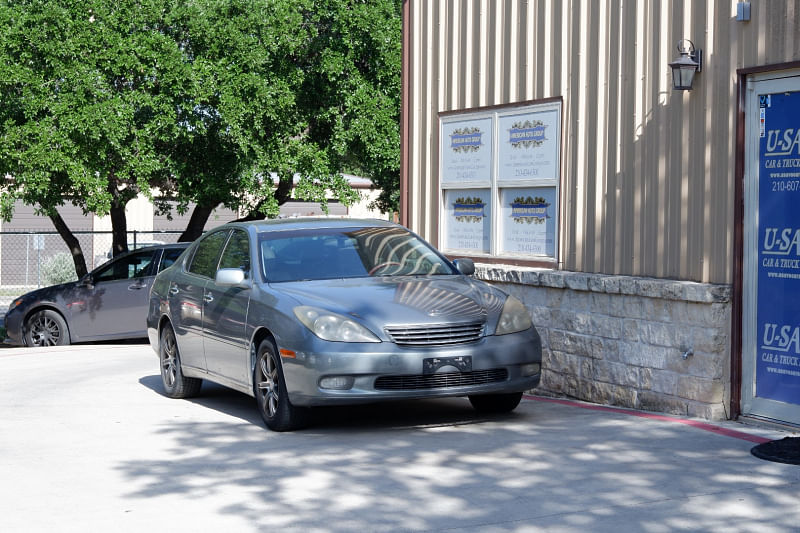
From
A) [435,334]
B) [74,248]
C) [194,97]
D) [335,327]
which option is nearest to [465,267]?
[435,334]

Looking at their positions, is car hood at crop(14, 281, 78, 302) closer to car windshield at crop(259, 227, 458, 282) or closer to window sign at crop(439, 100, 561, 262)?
window sign at crop(439, 100, 561, 262)

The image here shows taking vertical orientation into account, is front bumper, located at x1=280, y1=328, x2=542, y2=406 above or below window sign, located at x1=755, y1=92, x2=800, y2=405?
below

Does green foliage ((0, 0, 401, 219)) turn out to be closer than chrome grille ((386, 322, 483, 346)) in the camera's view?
No

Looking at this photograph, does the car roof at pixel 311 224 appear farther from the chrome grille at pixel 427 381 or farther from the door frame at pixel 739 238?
the door frame at pixel 739 238

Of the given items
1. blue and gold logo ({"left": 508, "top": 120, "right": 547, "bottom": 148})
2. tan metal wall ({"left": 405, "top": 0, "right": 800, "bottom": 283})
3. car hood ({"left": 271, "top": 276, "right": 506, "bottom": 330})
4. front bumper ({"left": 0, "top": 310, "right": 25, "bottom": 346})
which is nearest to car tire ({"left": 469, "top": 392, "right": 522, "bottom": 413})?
car hood ({"left": 271, "top": 276, "right": 506, "bottom": 330})

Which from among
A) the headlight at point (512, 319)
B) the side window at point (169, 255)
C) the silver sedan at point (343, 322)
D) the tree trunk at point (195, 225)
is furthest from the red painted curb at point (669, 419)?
the tree trunk at point (195, 225)

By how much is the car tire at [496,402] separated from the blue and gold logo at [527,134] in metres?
3.14

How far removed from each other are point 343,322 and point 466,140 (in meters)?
4.86

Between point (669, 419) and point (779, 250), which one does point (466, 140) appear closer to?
point (669, 419)

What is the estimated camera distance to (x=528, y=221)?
1184cm

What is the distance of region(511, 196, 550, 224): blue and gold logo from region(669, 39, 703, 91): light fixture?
2.46 meters

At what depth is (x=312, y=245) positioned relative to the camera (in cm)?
991

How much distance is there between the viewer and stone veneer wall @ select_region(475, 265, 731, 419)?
9.09m

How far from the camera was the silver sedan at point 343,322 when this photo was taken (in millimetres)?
8422
